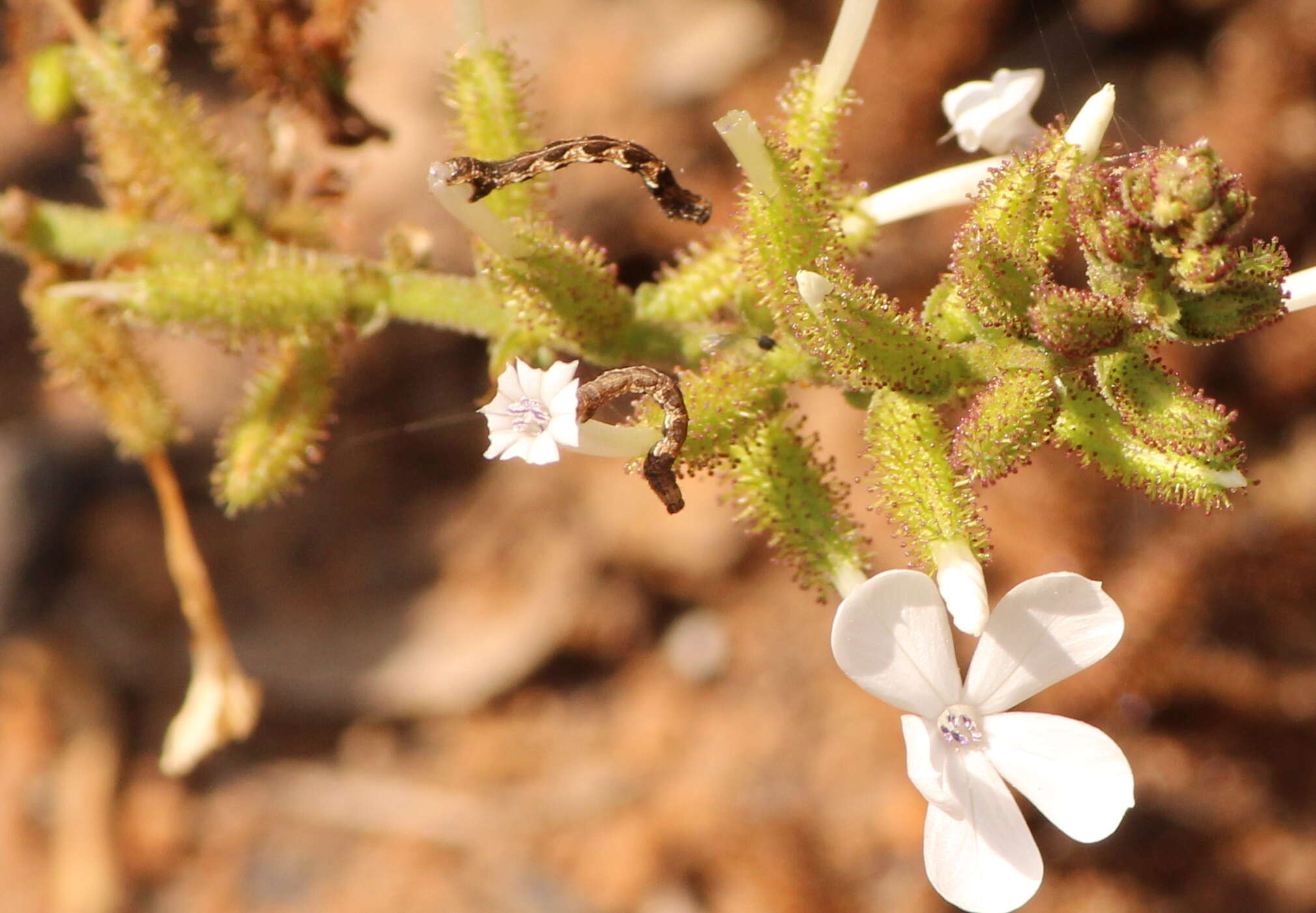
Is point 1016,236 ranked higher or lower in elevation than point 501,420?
higher

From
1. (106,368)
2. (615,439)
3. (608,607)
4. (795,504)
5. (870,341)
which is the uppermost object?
(870,341)

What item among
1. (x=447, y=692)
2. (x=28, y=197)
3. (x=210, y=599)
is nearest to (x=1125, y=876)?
(x=447, y=692)

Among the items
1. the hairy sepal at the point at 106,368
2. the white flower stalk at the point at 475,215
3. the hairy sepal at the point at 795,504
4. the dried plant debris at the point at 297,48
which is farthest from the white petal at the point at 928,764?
the dried plant debris at the point at 297,48

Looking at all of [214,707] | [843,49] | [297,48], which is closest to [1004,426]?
[843,49]

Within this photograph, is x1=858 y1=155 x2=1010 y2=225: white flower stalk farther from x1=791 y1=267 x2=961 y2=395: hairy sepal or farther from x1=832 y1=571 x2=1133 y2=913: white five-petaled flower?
x1=832 y1=571 x2=1133 y2=913: white five-petaled flower

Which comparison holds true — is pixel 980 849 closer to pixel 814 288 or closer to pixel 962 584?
pixel 962 584

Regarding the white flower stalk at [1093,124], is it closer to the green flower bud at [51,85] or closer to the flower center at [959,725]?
the flower center at [959,725]
